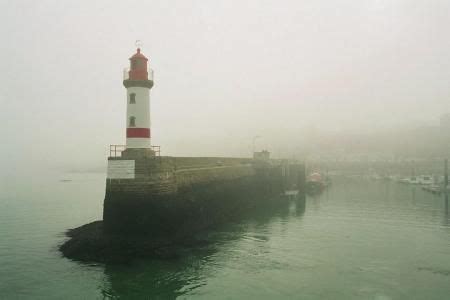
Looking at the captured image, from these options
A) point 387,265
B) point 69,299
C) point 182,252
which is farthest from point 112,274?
point 387,265

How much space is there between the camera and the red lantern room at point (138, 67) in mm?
22500

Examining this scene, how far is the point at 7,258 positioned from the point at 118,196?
7397mm

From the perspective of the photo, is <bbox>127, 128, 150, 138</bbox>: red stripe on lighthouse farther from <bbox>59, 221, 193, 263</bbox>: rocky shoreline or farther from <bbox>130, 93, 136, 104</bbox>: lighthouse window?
<bbox>59, 221, 193, 263</bbox>: rocky shoreline

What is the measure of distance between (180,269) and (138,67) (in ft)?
41.0

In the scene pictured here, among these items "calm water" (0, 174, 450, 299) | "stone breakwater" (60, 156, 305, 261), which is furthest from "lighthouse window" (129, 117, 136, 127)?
"calm water" (0, 174, 450, 299)

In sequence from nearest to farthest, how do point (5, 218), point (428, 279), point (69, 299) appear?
point (69, 299) < point (428, 279) < point (5, 218)

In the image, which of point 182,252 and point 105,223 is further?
point 105,223

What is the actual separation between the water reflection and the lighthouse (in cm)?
695

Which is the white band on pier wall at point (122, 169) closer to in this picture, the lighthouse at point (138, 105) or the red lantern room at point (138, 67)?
the lighthouse at point (138, 105)

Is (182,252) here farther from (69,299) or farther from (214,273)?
(69,299)

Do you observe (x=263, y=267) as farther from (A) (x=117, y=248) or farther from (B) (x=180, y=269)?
(A) (x=117, y=248)

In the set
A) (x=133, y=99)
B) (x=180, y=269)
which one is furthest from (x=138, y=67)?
(x=180, y=269)

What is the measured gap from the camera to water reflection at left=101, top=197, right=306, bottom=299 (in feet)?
49.5

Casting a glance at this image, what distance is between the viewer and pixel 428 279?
1653 centimetres
